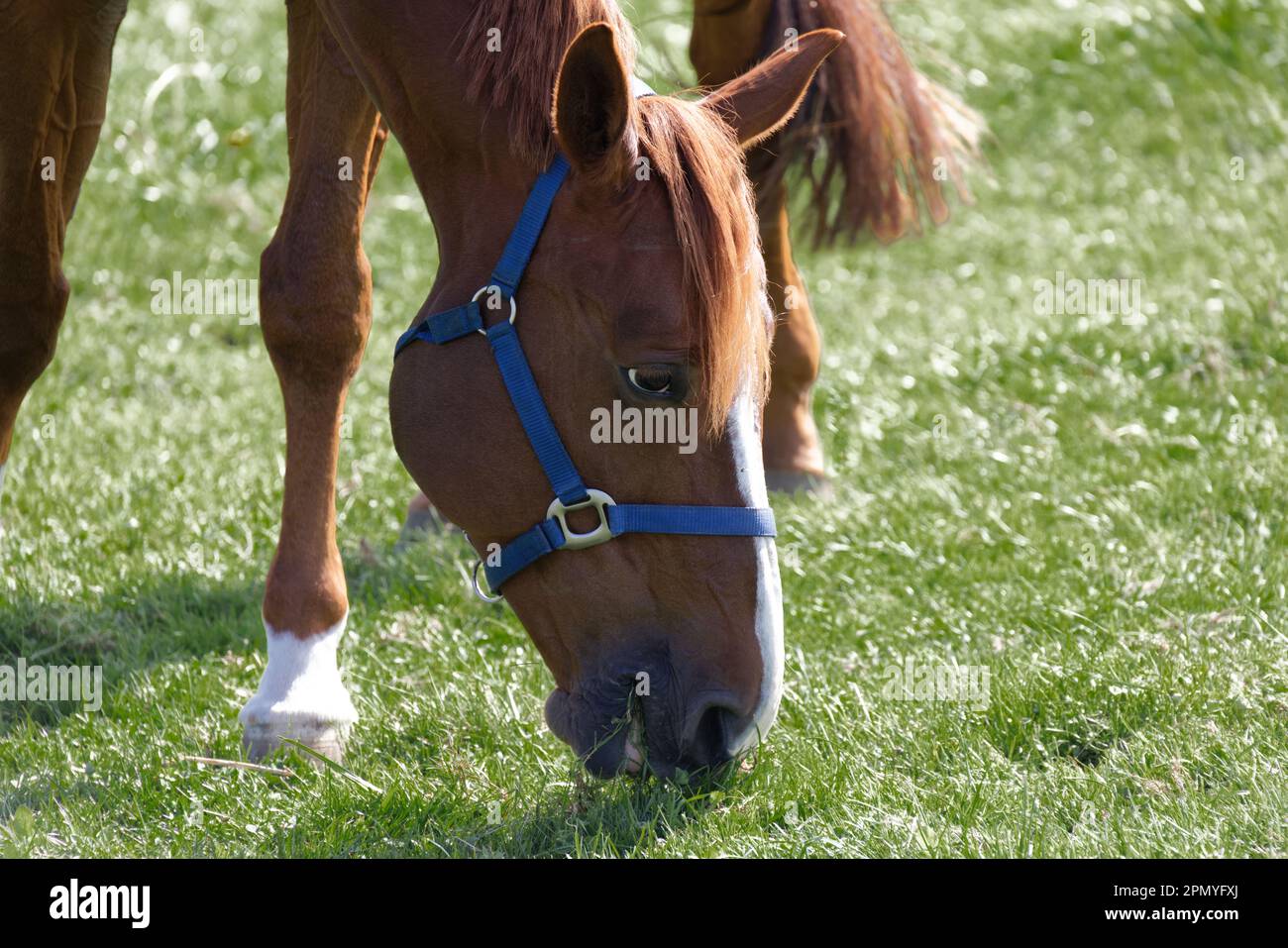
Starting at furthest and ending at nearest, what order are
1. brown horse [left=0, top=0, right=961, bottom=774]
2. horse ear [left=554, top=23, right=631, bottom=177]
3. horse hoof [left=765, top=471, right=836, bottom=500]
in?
horse hoof [left=765, top=471, right=836, bottom=500], brown horse [left=0, top=0, right=961, bottom=774], horse ear [left=554, top=23, right=631, bottom=177]

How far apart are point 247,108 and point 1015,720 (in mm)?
6833

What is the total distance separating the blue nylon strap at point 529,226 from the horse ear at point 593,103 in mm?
86

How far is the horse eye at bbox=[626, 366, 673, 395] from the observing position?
244 cm

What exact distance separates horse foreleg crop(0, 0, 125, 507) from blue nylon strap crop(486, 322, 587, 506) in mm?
1488

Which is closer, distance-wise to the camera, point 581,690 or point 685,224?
point 685,224

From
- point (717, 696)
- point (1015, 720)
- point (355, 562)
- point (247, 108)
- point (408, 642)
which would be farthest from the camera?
point (247, 108)

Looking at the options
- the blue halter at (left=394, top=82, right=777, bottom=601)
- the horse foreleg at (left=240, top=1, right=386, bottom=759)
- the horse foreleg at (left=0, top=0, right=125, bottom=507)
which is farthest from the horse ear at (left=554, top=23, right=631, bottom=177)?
the horse foreleg at (left=0, top=0, right=125, bottom=507)

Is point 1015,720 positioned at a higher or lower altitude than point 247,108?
lower

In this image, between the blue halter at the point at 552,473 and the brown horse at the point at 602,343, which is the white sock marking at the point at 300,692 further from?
the blue halter at the point at 552,473

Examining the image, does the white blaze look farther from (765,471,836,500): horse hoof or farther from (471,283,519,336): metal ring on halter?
(765,471,836,500): horse hoof

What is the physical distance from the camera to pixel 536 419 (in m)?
2.54

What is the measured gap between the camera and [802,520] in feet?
14.1
